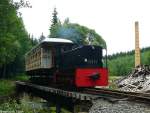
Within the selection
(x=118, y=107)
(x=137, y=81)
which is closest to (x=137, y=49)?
(x=137, y=81)

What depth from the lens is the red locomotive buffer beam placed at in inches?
832

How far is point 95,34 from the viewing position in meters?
87.8

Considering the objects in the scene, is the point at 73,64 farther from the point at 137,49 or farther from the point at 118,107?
the point at 137,49

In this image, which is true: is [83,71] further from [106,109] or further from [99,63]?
[106,109]

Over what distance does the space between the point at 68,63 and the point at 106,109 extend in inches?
336

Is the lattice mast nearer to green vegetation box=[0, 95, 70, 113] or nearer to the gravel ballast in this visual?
green vegetation box=[0, 95, 70, 113]

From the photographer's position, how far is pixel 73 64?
2216 centimetres

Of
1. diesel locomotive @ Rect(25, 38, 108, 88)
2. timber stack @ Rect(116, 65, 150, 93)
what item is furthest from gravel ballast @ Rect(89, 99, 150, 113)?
timber stack @ Rect(116, 65, 150, 93)

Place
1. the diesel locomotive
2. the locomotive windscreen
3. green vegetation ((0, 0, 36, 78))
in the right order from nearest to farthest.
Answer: the diesel locomotive → the locomotive windscreen → green vegetation ((0, 0, 36, 78))

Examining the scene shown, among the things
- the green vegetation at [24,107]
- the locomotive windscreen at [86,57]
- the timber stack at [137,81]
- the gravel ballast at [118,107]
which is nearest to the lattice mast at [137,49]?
the timber stack at [137,81]

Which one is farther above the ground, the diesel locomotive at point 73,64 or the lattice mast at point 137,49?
the lattice mast at point 137,49

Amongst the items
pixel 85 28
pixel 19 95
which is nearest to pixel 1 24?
pixel 19 95

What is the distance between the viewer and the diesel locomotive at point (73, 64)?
21.4 m

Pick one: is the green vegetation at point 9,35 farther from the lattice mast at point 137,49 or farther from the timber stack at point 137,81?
the lattice mast at point 137,49
